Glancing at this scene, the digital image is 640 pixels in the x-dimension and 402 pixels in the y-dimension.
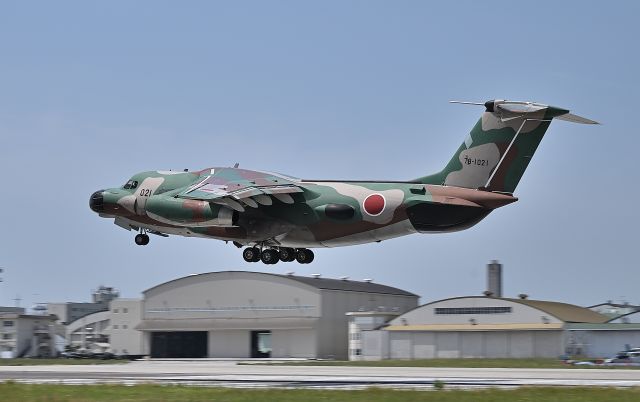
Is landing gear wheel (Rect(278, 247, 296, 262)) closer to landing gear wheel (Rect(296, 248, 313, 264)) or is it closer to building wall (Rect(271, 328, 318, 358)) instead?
landing gear wheel (Rect(296, 248, 313, 264))

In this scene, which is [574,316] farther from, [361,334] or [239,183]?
[239,183]

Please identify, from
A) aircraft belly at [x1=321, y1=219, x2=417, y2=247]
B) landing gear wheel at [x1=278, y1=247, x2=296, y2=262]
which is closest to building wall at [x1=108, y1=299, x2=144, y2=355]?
landing gear wheel at [x1=278, y1=247, x2=296, y2=262]

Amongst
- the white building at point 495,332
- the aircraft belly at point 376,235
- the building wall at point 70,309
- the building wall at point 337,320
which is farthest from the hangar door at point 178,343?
the aircraft belly at point 376,235

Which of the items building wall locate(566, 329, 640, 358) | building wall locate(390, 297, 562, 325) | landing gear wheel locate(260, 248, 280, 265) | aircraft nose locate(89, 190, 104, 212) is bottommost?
building wall locate(566, 329, 640, 358)

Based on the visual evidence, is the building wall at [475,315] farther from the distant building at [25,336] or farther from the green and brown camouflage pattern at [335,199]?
the green and brown camouflage pattern at [335,199]

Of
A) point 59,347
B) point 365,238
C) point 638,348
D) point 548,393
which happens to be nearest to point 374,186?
point 365,238

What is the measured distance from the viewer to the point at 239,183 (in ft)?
144

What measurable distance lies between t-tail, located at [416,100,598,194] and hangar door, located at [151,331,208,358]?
6340 cm

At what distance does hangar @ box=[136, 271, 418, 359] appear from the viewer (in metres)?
94.6

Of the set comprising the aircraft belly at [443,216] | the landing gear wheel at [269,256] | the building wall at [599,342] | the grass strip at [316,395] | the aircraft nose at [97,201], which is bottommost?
the grass strip at [316,395]

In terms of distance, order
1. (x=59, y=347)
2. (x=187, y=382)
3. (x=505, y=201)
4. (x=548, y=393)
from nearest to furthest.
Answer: (x=548, y=393)
(x=505, y=201)
(x=187, y=382)
(x=59, y=347)

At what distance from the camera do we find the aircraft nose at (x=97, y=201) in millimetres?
46531

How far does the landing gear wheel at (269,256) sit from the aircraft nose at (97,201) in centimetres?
791

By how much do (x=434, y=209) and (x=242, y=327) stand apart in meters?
59.0
